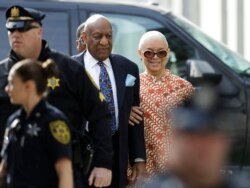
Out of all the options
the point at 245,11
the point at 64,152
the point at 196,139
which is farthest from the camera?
the point at 245,11

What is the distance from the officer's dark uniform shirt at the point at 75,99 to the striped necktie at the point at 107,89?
75cm

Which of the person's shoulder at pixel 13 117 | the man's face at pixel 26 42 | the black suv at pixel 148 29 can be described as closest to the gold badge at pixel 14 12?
the man's face at pixel 26 42

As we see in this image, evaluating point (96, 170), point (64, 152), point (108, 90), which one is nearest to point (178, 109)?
point (64, 152)

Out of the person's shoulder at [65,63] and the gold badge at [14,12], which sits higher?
the gold badge at [14,12]

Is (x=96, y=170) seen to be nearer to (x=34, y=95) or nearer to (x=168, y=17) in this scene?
(x=34, y=95)

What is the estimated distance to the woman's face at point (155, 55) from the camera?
24.3 feet

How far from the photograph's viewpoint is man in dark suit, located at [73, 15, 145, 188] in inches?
278

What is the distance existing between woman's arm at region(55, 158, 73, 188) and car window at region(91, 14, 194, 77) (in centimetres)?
343

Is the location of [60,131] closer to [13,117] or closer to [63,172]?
[63,172]

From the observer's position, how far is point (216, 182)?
346 cm

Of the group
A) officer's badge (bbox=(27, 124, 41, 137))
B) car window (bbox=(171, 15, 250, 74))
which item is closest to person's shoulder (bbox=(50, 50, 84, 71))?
officer's badge (bbox=(27, 124, 41, 137))

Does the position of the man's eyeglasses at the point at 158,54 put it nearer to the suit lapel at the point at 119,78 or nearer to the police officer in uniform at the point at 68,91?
the suit lapel at the point at 119,78

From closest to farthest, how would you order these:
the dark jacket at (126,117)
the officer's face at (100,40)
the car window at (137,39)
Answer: the dark jacket at (126,117), the officer's face at (100,40), the car window at (137,39)

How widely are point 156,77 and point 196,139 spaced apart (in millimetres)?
4045
